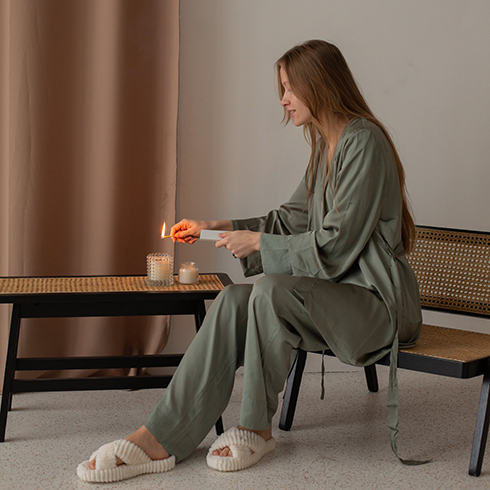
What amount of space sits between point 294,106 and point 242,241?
16.4 inches

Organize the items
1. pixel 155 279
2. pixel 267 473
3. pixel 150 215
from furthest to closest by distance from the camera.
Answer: pixel 150 215
pixel 155 279
pixel 267 473

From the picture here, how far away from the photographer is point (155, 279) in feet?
6.13

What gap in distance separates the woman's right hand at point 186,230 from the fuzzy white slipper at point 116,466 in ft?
2.16

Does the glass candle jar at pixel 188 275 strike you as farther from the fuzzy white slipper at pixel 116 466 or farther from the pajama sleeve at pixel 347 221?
the fuzzy white slipper at pixel 116 466

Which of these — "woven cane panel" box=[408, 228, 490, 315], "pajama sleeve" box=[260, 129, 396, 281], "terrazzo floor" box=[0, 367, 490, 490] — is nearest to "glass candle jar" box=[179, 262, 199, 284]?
"pajama sleeve" box=[260, 129, 396, 281]

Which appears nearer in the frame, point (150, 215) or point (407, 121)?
point (150, 215)

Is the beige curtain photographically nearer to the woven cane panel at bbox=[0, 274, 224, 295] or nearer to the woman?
the woven cane panel at bbox=[0, 274, 224, 295]

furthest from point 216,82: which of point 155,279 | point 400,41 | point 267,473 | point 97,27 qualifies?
point 267,473

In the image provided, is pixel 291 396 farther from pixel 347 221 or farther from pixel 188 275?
pixel 347 221

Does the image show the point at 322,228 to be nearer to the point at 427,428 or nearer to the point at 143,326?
the point at 427,428

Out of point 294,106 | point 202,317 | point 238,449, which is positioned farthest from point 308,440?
A: point 294,106

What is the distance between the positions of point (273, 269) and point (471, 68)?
1405 mm

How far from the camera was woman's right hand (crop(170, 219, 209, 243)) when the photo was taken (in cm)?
194

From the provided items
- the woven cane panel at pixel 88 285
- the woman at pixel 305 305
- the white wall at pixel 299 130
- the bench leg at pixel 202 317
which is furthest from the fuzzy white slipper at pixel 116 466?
the white wall at pixel 299 130
